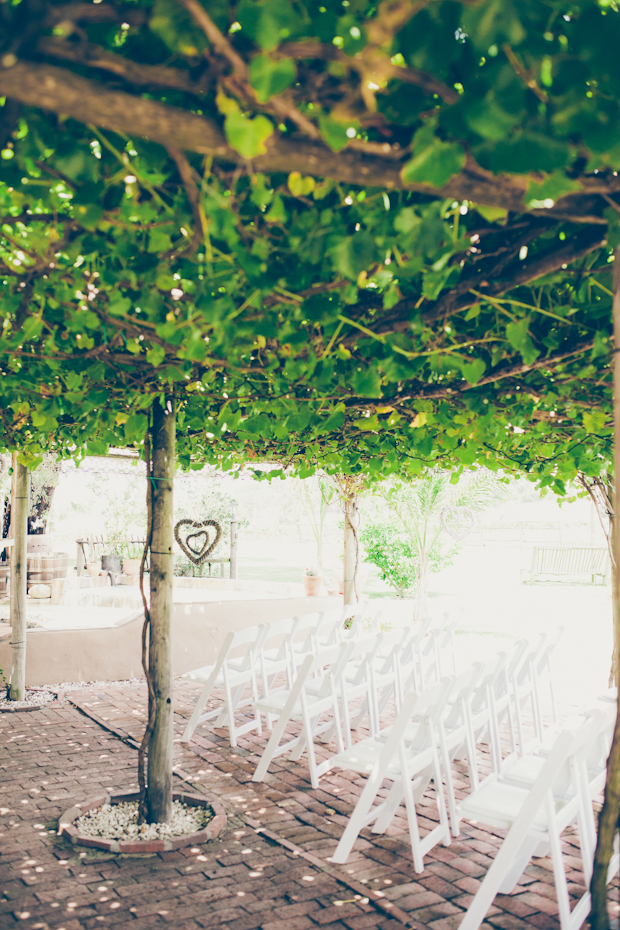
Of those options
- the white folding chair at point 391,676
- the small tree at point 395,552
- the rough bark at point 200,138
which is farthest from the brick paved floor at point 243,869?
the small tree at point 395,552

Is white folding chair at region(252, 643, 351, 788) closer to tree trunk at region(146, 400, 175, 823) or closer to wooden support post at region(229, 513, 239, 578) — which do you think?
tree trunk at region(146, 400, 175, 823)

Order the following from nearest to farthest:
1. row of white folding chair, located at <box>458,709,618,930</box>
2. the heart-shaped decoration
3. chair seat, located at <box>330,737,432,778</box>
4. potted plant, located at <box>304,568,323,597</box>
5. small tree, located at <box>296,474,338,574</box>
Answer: row of white folding chair, located at <box>458,709,618,930</box> < chair seat, located at <box>330,737,432,778</box> < the heart-shaped decoration < potted plant, located at <box>304,568,323,597</box> < small tree, located at <box>296,474,338,574</box>

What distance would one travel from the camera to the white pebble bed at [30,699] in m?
6.20

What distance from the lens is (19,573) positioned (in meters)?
6.16


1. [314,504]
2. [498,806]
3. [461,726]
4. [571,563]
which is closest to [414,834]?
[498,806]

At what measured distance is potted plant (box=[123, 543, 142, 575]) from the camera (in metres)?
13.5

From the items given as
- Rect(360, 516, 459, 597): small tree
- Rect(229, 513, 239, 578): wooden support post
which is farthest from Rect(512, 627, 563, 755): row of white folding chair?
Rect(229, 513, 239, 578): wooden support post

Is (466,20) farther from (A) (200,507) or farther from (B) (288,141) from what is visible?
(A) (200,507)

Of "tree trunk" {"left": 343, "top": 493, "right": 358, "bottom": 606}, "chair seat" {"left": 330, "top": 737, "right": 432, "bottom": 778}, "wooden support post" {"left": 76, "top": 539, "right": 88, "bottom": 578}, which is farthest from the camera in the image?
"wooden support post" {"left": 76, "top": 539, "right": 88, "bottom": 578}

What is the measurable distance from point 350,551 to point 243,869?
545 cm

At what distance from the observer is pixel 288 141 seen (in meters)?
1.25

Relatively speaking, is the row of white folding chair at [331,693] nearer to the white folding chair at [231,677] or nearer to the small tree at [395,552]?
the white folding chair at [231,677]

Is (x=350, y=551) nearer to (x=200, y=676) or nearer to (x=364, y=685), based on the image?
(x=200, y=676)

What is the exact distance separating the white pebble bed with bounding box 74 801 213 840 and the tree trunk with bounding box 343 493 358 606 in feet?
15.5
